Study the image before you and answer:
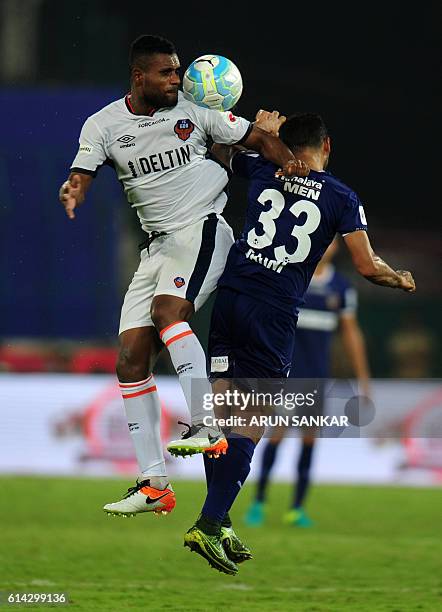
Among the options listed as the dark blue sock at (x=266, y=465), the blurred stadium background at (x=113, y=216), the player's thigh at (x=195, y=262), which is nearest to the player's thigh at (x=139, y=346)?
the player's thigh at (x=195, y=262)

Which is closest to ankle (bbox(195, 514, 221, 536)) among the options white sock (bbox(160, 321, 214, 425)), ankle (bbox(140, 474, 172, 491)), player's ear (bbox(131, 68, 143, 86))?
ankle (bbox(140, 474, 172, 491))

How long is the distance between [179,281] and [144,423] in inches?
30.8

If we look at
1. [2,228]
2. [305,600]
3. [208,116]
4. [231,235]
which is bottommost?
[2,228]

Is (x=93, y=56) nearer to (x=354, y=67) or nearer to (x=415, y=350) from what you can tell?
(x=354, y=67)

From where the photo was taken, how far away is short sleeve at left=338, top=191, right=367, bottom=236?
657 centimetres

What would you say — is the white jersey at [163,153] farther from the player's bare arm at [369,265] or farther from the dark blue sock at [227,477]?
the dark blue sock at [227,477]

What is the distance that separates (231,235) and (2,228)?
31.9ft

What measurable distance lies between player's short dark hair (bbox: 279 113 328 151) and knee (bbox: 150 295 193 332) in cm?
96

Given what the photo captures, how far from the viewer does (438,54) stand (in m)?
15.6

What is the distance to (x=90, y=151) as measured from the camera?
6.59 meters

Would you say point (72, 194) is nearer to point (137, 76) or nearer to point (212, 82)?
point (137, 76)

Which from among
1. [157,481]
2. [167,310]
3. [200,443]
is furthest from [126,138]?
[157,481]

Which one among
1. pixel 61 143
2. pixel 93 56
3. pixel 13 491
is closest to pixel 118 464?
pixel 13 491

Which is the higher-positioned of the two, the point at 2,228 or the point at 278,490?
the point at 2,228
